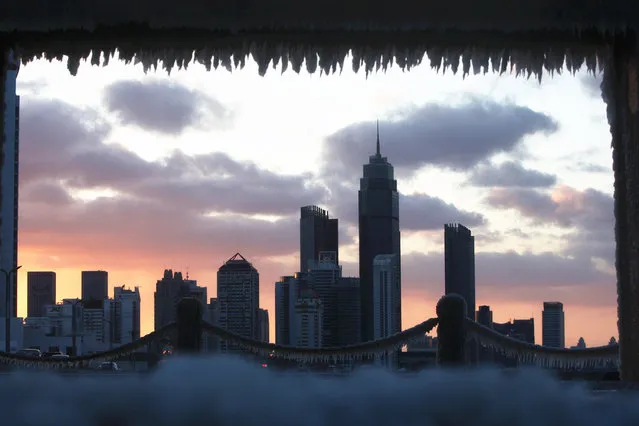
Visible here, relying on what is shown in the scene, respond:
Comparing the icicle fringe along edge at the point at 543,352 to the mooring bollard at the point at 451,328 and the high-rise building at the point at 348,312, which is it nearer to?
the mooring bollard at the point at 451,328

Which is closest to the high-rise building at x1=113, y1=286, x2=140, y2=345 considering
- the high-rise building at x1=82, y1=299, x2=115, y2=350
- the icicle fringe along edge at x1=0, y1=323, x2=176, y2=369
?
the high-rise building at x1=82, y1=299, x2=115, y2=350

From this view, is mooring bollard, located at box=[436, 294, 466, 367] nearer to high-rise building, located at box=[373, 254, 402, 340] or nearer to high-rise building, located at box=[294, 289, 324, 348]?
high-rise building, located at box=[294, 289, 324, 348]

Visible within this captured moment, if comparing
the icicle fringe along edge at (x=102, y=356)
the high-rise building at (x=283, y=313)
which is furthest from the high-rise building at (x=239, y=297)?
the icicle fringe along edge at (x=102, y=356)

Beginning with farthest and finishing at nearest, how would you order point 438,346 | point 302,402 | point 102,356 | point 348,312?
point 348,312, point 102,356, point 438,346, point 302,402

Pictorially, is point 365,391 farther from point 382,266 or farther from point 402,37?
point 382,266

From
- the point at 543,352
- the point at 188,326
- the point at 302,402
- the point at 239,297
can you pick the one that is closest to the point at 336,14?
the point at 302,402

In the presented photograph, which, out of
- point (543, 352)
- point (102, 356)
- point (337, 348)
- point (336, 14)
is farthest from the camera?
point (102, 356)

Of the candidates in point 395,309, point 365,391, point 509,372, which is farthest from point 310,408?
point 395,309

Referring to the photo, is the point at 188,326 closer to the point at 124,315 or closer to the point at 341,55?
the point at 341,55
